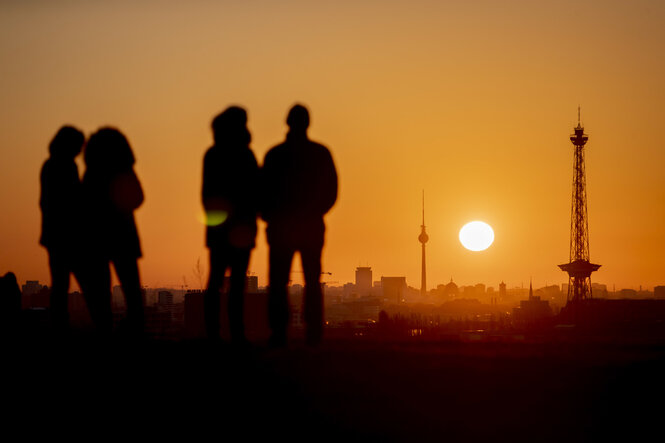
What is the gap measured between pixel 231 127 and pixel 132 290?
2.42 m

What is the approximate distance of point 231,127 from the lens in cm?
1273


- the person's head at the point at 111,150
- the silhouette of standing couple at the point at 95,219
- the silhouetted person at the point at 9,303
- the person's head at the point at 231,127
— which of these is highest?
the person's head at the point at 231,127

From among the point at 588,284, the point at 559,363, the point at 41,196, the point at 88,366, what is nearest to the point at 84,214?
the point at 41,196

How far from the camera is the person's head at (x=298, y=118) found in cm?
1329

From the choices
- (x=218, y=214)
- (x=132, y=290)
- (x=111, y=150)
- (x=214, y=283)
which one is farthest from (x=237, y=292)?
(x=111, y=150)

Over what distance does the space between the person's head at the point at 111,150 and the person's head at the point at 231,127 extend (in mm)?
1145

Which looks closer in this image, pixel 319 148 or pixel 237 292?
pixel 237 292

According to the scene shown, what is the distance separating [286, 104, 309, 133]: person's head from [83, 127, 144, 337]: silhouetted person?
2150 millimetres

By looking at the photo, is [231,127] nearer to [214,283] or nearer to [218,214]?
[218,214]

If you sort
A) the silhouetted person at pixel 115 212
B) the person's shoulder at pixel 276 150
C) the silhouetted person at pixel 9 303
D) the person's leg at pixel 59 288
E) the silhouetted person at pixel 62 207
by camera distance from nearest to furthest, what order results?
1. the silhouetted person at pixel 115 212
2. the silhouetted person at pixel 62 207
3. the person's leg at pixel 59 288
4. the person's shoulder at pixel 276 150
5. the silhouetted person at pixel 9 303

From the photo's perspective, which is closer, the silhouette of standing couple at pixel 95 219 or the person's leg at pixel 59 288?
the silhouette of standing couple at pixel 95 219

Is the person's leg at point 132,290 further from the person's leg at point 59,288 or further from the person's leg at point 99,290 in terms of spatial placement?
A: the person's leg at point 59,288

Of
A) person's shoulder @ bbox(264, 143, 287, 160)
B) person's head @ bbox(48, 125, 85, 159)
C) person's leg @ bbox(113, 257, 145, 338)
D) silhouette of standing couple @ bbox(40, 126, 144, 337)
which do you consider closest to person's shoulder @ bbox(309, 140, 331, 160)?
person's shoulder @ bbox(264, 143, 287, 160)

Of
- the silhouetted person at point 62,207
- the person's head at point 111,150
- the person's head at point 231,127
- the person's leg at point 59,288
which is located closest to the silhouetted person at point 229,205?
the person's head at point 231,127
